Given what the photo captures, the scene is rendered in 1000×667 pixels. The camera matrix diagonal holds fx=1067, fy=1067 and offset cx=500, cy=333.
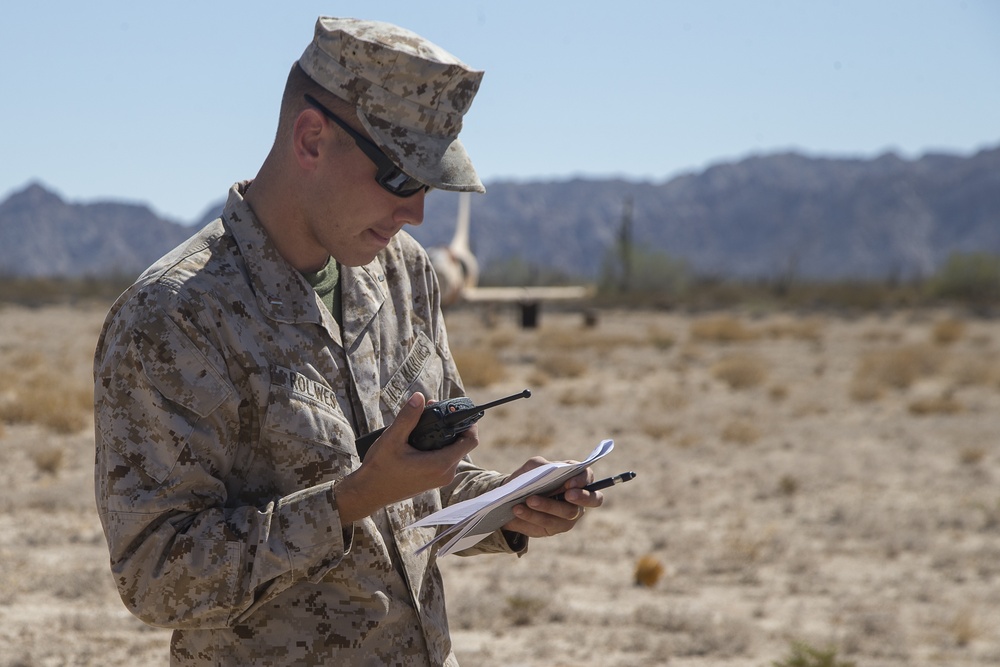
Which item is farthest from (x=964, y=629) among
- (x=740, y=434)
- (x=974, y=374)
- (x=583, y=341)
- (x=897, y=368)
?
(x=583, y=341)

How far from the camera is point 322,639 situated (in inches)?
72.1

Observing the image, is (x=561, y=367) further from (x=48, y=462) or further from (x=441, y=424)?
(x=441, y=424)

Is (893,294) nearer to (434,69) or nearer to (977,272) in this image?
(977,272)

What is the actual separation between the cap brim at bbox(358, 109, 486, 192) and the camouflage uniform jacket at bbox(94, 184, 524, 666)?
284 millimetres

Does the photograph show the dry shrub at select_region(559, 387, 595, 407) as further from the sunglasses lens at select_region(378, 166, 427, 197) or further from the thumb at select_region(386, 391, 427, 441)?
the thumb at select_region(386, 391, 427, 441)

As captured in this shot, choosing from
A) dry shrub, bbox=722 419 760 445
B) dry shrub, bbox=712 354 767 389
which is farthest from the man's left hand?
dry shrub, bbox=712 354 767 389

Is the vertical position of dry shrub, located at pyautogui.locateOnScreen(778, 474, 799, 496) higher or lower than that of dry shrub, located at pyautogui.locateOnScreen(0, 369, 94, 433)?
higher

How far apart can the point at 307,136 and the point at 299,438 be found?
51 cm

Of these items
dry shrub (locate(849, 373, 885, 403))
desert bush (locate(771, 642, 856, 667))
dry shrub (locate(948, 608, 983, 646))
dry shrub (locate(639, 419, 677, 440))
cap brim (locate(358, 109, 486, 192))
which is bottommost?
dry shrub (locate(849, 373, 885, 403))

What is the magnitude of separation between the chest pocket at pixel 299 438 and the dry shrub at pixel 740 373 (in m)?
16.6

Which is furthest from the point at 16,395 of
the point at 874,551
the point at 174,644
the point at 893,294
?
the point at 893,294

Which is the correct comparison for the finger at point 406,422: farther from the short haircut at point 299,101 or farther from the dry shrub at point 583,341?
the dry shrub at point 583,341

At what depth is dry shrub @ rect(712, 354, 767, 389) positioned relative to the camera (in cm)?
1805

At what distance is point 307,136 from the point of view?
1813 millimetres
